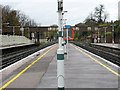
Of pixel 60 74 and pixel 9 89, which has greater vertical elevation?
pixel 60 74

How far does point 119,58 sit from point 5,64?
302 inches

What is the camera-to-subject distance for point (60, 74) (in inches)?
279

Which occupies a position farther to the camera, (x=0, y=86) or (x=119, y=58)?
(x=119, y=58)

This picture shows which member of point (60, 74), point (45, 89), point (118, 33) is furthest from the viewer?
point (118, 33)

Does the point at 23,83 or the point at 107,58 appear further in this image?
the point at 107,58

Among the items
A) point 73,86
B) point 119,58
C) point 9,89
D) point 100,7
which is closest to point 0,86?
point 9,89

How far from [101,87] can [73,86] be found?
103cm

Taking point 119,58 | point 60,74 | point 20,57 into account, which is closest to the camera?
point 60,74

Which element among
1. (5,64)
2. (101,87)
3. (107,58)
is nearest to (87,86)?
(101,87)

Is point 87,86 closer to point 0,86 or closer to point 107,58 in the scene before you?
point 0,86

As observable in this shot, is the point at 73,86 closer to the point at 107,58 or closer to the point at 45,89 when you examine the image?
the point at 45,89

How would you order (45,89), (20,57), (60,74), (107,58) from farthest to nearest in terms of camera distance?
(20,57)
(107,58)
(45,89)
(60,74)

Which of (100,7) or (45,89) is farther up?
(100,7)

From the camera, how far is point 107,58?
61.0 ft
